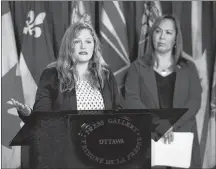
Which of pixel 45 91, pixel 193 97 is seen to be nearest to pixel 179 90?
pixel 193 97

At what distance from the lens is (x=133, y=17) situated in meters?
3.03

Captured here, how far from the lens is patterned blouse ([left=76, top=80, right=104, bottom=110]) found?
2.92m

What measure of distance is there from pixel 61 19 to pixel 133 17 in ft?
2.20

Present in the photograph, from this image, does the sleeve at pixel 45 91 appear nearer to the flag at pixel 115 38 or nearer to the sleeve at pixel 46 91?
the sleeve at pixel 46 91

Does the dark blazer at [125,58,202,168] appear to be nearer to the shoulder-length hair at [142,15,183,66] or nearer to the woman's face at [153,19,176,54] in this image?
the shoulder-length hair at [142,15,183,66]

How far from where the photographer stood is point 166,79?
119 inches

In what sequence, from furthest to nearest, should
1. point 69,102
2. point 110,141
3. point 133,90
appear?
1. point 133,90
2. point 69,102
3. point 110,141

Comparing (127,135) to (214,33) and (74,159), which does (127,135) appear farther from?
(214,33)

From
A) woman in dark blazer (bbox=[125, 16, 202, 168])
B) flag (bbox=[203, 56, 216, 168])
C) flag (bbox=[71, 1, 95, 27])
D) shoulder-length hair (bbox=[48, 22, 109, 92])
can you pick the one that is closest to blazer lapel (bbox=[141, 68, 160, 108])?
woman in dark blazer (bbox=[125, 16, 202, 168])

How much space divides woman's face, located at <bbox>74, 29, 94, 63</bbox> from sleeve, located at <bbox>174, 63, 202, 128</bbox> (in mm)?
979

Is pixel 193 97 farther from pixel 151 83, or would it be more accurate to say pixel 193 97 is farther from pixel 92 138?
pixel 92 138

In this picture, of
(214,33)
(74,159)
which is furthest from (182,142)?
(74,159)

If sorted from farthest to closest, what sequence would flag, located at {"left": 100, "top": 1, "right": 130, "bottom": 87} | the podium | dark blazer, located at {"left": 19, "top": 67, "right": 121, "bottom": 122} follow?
flag, located at {"left": 100, "top": 1, "right": 130, "bottom": 87}, dark blazer, located at {"left": 19, "top": 67, "right": 121, "bottom": 122}, the podium

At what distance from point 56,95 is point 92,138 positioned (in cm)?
157
